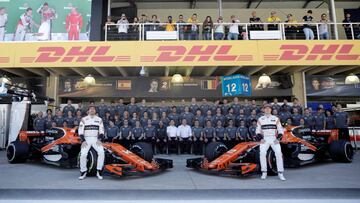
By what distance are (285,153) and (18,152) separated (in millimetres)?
7390

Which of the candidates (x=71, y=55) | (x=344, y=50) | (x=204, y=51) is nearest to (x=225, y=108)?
(x=204, y=51)

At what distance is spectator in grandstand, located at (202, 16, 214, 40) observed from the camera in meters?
11.3

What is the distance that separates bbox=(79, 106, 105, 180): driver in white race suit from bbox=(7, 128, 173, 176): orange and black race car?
114 millimetres

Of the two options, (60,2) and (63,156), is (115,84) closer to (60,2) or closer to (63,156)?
(60,2)

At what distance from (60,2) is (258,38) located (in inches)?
334

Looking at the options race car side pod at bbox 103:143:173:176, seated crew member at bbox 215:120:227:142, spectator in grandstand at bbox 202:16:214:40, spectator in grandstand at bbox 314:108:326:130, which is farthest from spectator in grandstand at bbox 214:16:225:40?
race car side pod at bbox 103:143:173:176

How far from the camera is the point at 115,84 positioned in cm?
1319

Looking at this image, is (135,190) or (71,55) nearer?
(135,190)

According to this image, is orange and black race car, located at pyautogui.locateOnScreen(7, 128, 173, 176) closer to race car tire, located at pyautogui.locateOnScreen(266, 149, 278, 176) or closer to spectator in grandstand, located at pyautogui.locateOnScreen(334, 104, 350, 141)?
race car tire, located at pyautogui.locateOnScreen(266, 149, 278, 176)

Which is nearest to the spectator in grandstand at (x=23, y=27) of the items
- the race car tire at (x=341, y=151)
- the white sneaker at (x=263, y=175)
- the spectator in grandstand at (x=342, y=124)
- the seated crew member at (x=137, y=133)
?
the seated crew member at (x=137, y=133)

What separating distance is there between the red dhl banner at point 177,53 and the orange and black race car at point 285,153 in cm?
358

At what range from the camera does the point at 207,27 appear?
11.3m

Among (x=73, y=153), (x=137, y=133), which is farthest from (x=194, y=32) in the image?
(x=73, y=153)

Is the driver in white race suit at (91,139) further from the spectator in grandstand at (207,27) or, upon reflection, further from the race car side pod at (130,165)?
the spectator in grandstand at (207,27)
